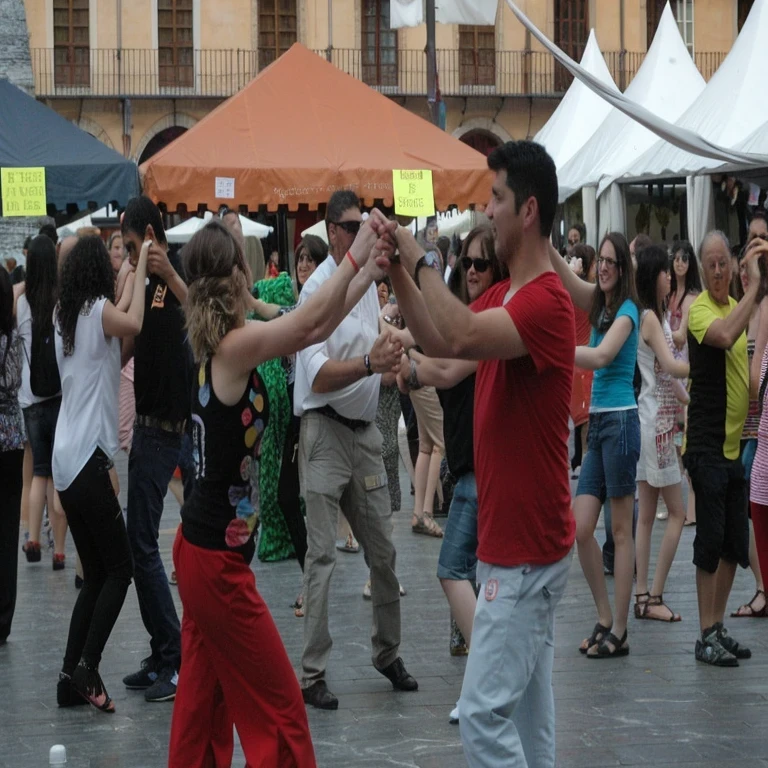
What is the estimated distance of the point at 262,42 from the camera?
1640 inches

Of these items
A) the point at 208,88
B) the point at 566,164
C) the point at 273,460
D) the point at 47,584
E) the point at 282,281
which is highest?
the point at 208,88

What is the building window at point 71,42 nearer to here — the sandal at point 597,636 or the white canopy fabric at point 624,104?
the white canopy fabric at point 624,104

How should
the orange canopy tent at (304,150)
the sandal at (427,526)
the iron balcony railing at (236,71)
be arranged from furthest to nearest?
the iron balcony railing at (236,71) < the orange canopy tent at (304,150) < the sandal at (427,526)

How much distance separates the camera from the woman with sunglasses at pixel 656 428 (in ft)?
24.6

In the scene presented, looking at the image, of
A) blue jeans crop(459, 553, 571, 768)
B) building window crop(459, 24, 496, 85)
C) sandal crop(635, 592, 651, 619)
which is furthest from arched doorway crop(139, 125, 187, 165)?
blue jeans crop(459, 553, 571, 768)

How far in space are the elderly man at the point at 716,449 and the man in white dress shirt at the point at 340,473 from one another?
1.45 metres

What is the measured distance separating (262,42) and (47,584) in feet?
113

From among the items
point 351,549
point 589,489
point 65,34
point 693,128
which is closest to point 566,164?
point 693,128

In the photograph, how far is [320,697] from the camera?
244 inches

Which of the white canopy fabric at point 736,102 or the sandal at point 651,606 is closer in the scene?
the sandal at point 651,606

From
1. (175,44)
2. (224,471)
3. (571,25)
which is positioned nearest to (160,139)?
(175,44)

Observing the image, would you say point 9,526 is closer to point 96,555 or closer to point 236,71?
point 96,555

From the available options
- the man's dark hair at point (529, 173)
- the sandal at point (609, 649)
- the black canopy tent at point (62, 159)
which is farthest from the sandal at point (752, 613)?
the black canopy tent at point (62, 159)

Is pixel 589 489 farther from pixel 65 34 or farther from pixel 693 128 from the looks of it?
pixel 65 34
